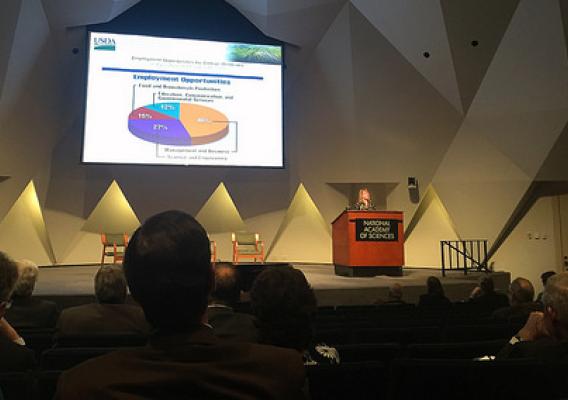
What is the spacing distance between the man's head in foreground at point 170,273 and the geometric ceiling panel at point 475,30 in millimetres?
8463

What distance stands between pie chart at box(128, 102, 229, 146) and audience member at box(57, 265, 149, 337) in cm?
656

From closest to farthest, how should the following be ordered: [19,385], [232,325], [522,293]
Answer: [19,385]
[232,325]
[522,293]

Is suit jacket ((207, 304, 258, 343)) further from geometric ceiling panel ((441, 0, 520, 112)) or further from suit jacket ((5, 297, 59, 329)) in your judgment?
geometric ceiling panel ((441, 0, 520, 112))

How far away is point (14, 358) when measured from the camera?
146 centimetres

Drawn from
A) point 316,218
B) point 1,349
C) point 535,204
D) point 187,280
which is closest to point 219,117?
point 316,218

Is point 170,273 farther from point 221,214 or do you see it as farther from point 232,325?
point 221,214

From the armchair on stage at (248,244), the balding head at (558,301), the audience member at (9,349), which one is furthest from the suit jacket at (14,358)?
the armchair on stage at (248,244)

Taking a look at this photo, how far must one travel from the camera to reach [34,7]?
26.8 ft

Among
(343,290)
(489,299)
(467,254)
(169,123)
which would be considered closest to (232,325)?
(489,299)

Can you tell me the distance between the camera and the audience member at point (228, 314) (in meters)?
1.74

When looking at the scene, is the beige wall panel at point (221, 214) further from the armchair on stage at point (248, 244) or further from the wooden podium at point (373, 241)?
the wooden podium at point (373, 241)

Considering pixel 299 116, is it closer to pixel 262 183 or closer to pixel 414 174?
pixel 262 183

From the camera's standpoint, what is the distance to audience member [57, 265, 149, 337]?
86.5 inches

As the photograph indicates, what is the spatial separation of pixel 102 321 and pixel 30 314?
67 centimetres
